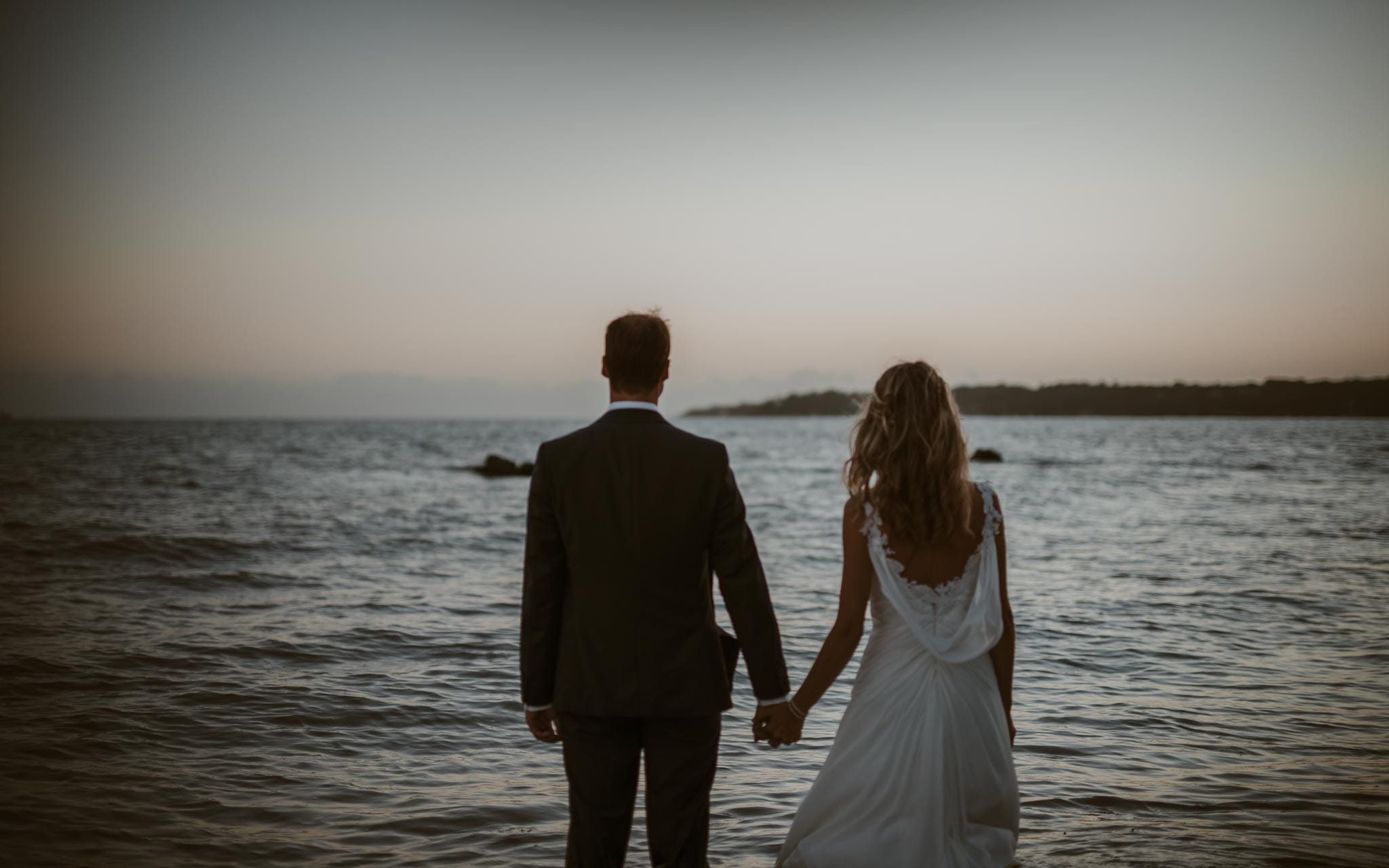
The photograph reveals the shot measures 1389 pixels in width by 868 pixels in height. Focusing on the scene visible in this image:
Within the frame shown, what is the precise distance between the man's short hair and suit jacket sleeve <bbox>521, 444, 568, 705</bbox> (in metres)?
0.38

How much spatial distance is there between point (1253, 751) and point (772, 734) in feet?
16.7

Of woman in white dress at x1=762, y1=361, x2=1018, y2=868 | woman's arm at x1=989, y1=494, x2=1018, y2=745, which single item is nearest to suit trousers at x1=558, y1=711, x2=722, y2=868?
woman in white dress at x1=762, y1=361, x2=1018, y2=868

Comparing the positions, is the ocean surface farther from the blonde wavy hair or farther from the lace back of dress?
the blonde wavy hair

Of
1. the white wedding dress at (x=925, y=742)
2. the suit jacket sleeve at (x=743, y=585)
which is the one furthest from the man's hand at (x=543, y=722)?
the white wedding dress at (x=925, y=742)

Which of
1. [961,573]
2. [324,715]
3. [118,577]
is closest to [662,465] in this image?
[961,573]

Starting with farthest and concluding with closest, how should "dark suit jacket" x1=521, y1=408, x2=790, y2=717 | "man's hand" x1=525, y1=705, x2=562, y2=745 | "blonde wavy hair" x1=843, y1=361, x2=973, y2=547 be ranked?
"blonde wavy hair" x1=843, y1=361, x2=973, y2=547
"man's hand" x1=525, y1=705, x2=562, y2=745
"dark suit jacket" x1=521, y1=408, x2=790, y2=717

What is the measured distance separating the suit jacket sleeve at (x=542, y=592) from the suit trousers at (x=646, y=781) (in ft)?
0.53

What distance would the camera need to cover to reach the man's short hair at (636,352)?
10.6 ft

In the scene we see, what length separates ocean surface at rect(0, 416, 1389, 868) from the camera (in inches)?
212

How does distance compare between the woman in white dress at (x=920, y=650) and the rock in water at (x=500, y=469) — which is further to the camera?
the rock in water at (x=500, y=469)

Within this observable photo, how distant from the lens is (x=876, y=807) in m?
3.89

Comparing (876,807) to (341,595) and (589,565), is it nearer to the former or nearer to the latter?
(589,565)

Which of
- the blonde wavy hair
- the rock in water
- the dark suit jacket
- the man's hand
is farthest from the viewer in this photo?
the rock in water

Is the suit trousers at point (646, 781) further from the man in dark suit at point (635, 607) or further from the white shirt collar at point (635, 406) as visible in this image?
the white shirt collar at point (635, 406)
